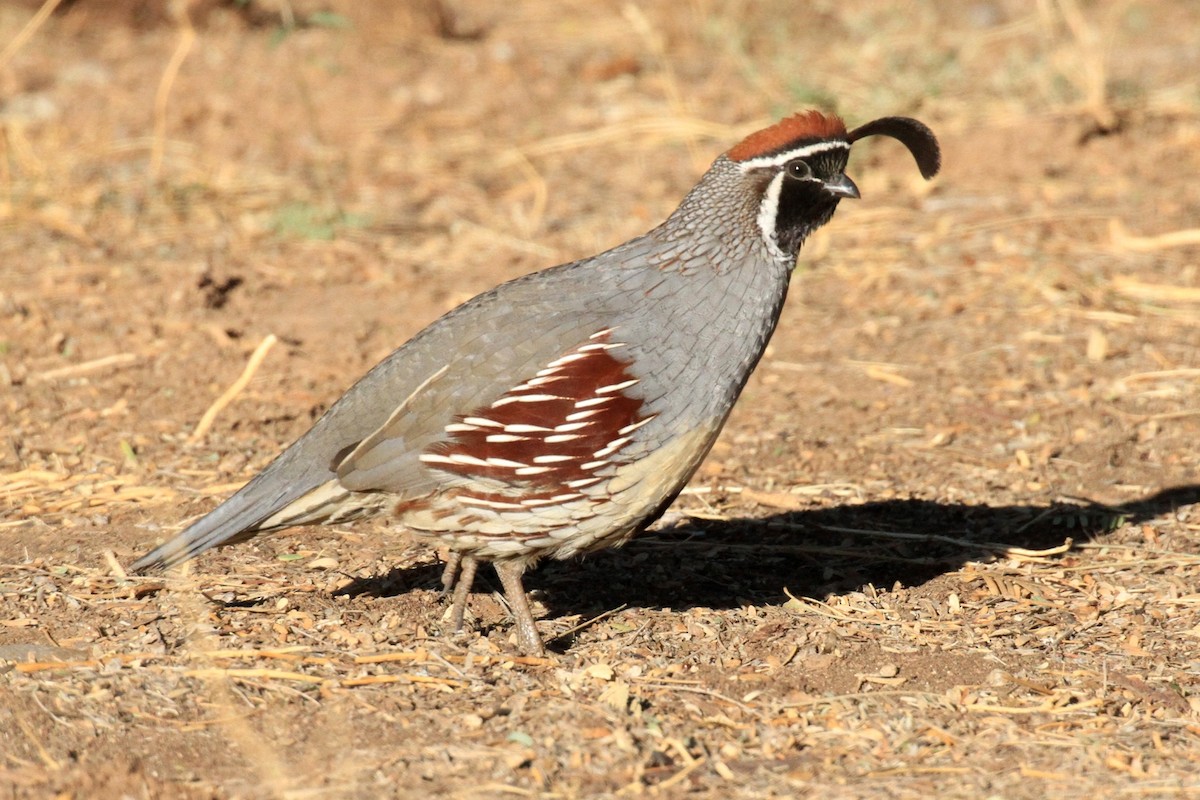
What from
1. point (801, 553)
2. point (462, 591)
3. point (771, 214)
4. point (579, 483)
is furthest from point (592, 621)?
point (771, 214)

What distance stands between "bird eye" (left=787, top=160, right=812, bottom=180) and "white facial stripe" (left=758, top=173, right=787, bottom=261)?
0.11 feet

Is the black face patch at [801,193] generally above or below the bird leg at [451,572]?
above

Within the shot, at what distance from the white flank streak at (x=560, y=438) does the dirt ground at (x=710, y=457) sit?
0.69m

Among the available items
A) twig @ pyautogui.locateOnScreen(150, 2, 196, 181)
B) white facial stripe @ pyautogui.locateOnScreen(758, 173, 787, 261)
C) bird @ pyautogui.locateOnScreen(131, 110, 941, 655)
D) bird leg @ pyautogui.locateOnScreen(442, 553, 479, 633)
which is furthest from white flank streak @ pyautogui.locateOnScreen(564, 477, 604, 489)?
twig @ pyautogui.locateOnScreen(150, 2, 196, 181)

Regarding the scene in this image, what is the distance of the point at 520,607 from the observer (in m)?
4.43

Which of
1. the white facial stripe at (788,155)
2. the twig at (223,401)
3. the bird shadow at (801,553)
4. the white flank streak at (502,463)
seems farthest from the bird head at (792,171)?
the twig at (223,401)

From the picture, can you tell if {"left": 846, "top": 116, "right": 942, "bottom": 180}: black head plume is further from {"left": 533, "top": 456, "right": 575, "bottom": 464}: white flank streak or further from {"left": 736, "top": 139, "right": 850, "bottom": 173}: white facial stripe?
{"left": 533, "top": 456, "right": 575, "bottom": 464}: white flank streak

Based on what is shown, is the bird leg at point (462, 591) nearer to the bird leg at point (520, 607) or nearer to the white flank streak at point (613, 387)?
the bird leg at point (520, 607)

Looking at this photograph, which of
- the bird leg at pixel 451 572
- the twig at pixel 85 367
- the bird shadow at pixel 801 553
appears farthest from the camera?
the twig at pixel 85 367

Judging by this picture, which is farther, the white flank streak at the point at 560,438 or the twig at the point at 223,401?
the twig at the point at 223,401

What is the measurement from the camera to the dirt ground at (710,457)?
12.6 ft

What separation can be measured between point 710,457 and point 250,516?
91.6 inches

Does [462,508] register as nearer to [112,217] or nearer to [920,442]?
[920,442]

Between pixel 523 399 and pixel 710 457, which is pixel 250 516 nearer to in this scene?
pixel 523 399
